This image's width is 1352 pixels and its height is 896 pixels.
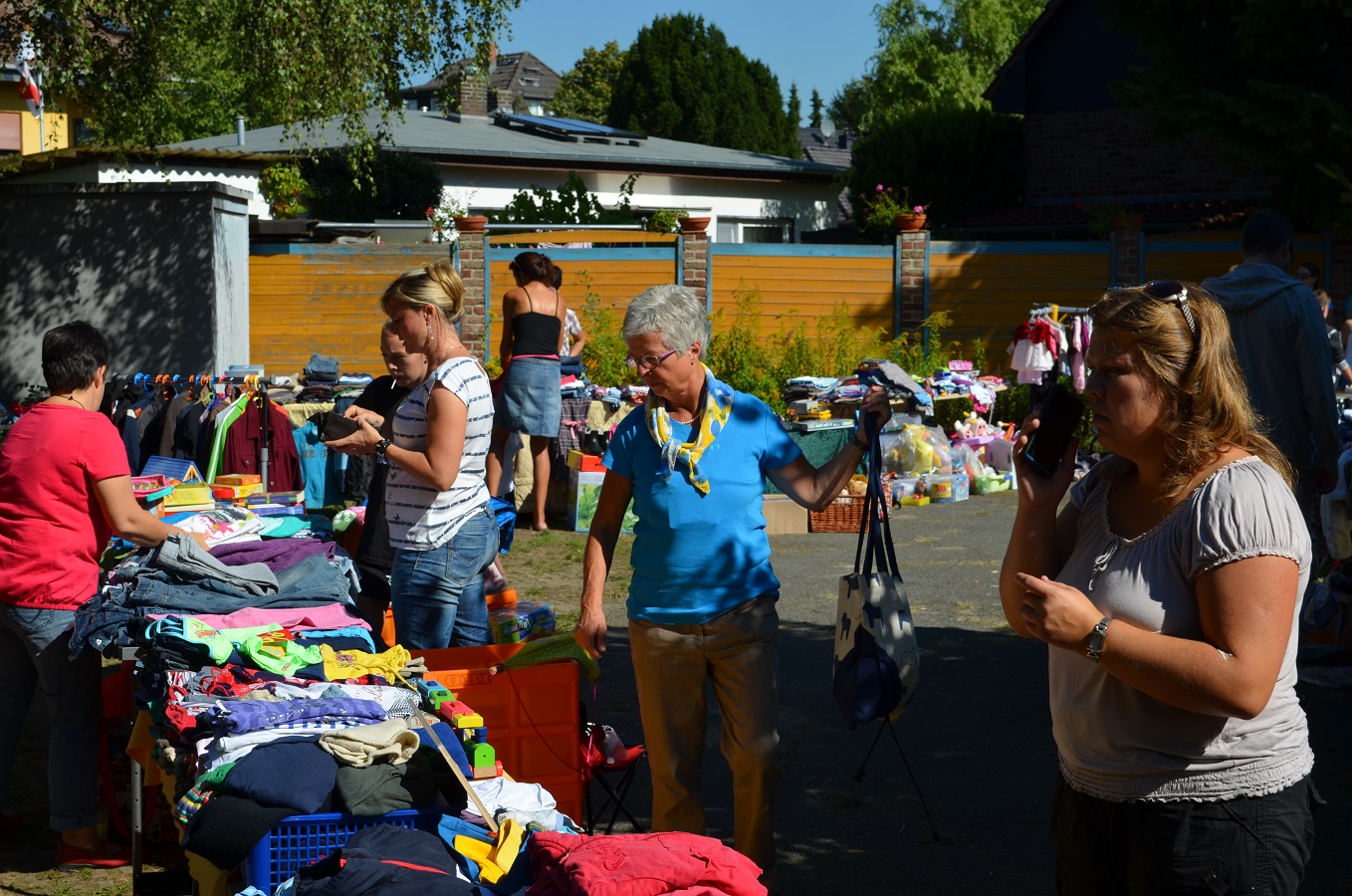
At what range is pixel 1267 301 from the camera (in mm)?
5633

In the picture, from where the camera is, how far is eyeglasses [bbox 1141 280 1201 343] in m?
2.40

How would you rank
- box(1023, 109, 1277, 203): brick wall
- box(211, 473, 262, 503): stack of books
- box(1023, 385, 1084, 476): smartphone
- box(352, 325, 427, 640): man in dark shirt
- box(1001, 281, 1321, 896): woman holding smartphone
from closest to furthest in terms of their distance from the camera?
1. box(1001, 281, 1321, 896): woman holding smartphone
2. box(1023, 385, 1084, 476): smartphone
3. box(352, 325, 427, 640): man in dark shirt
4. box(211, 473, 262, 503): stack of books
5. box(1023, 109, 1277, 203): brick wall

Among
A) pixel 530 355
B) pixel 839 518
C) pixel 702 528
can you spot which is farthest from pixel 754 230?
pixel 702 528

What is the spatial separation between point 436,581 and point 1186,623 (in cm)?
279

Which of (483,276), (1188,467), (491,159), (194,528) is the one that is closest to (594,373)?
(483,276)

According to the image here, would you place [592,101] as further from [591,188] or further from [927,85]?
[591,188]

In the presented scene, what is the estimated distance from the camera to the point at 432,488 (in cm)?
447

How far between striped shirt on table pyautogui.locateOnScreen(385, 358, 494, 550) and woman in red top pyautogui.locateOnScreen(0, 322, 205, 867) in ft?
3.01

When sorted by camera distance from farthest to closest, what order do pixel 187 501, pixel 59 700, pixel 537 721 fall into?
pixel 187 501 < pixel 59 700 < pixel 537 721

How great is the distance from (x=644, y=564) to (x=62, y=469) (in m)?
2.15

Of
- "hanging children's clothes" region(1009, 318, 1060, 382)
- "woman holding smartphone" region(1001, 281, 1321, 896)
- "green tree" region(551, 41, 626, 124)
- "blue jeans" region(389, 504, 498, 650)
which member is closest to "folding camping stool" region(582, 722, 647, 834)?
"blue jeans" region(389, 504, 498, 650)

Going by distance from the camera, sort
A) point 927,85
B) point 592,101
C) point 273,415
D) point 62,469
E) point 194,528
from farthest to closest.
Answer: point 592,101, point 927,85, point 273,415, point 194,528, point 62,469

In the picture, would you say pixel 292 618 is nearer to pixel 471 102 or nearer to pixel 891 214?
pixel 891 214

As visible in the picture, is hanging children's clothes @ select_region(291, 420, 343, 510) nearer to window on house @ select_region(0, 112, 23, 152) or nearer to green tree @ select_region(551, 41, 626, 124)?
window on house @ select_region(0, 112, 23, 152)
